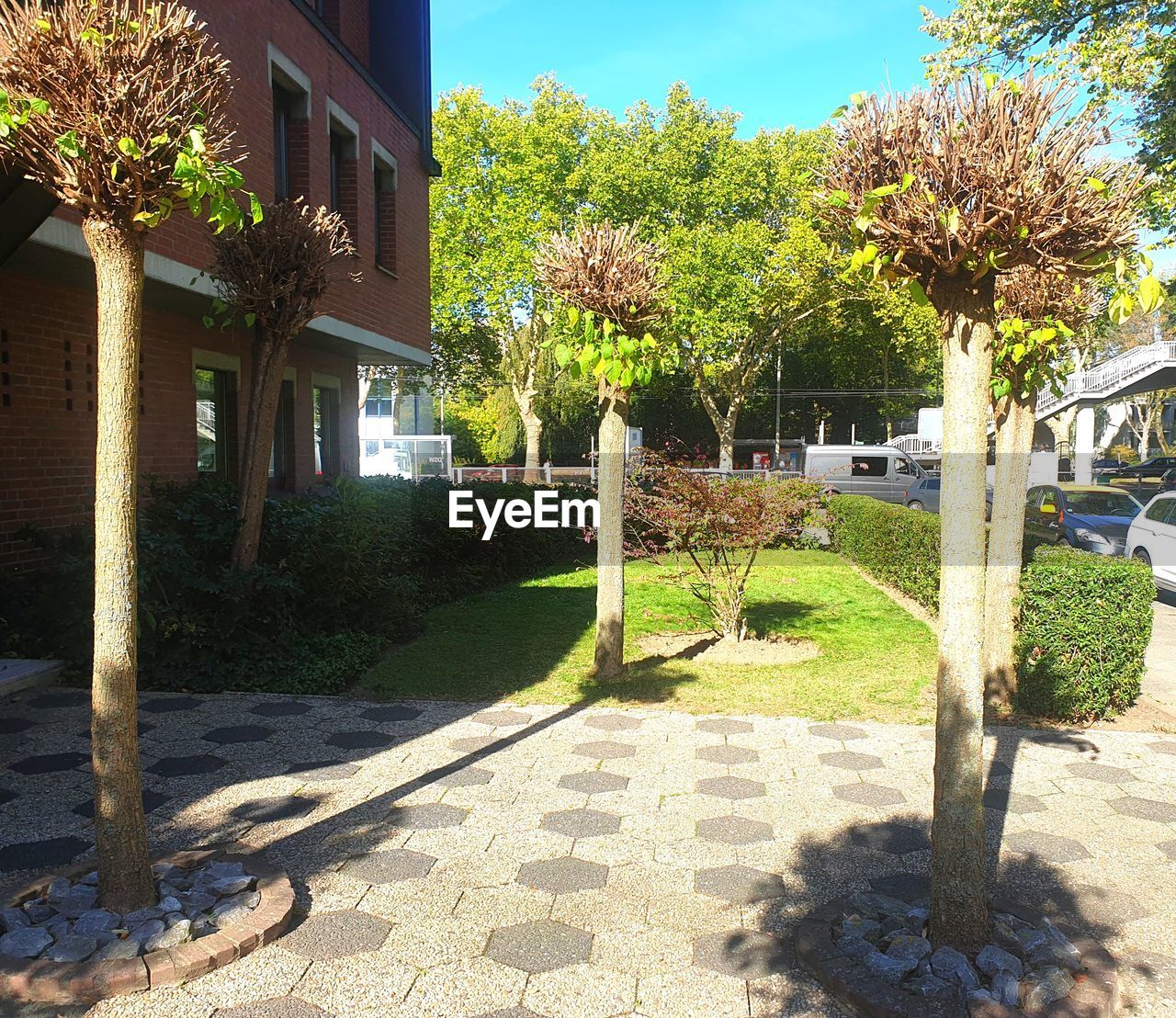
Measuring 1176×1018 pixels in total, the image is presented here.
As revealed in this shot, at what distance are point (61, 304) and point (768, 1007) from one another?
867 cm

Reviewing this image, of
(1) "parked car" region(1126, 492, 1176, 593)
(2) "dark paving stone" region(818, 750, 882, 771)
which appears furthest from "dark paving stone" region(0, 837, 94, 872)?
(1) "parked car" region(1126, 492, 1176, 593)

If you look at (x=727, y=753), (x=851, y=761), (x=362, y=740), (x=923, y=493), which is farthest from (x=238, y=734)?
(x=923, y=493)

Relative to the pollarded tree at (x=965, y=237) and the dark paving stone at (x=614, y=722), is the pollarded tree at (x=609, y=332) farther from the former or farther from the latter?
the pollarded tree at (x=965, y=237)

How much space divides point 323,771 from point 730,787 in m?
2.34

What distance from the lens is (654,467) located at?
9.49 metres

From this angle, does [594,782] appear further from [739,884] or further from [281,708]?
[281,708]

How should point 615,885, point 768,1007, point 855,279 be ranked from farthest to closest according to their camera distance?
point 855,279 → point 615,885 → point 768,1007

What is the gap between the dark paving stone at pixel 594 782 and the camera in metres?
5.06

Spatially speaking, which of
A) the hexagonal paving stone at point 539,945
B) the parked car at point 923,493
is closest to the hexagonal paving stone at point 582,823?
the hexagonal paving stone at point 539,945

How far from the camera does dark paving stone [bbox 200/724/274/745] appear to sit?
5742 mm

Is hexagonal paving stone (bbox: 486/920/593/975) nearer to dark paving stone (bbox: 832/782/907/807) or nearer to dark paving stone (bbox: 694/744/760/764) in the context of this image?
dark paving stone (bbox: 832/782/907/807)

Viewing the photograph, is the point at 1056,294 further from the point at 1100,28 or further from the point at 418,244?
the point at 1100,28

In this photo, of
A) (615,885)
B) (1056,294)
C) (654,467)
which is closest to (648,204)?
(654,467)
